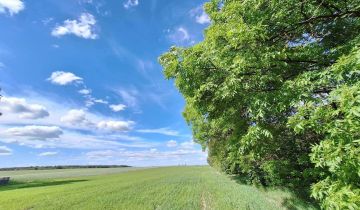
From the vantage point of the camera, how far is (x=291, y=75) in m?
8.43

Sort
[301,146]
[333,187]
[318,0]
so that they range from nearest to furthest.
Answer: [333,187], [318,0], [301,146]

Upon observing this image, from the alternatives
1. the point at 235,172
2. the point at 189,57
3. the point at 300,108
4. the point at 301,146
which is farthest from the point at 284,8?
the point at 235,172

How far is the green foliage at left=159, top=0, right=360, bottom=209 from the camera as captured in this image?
518 cm

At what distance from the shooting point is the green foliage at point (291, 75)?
5180mm

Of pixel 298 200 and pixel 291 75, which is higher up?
pixel 291 75

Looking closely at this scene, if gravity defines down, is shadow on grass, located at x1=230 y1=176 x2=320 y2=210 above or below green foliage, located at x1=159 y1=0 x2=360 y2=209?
below

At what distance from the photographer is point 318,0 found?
704 cm

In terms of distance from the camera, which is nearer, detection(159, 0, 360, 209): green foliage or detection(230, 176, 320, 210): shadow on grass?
detection(159, 0, 360, 209): green foliage

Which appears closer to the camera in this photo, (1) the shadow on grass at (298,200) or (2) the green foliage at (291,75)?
(2) the green foliage at (291,75)

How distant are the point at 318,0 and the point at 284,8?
2.86 feet

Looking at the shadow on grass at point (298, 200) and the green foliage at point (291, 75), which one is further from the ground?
the green foliage at point (291, 75)

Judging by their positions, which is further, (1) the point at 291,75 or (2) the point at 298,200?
(2) the point at 298,200

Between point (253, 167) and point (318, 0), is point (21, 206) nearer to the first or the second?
point (253, 167)

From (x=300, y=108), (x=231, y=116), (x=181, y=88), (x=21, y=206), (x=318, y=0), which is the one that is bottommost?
(x=21, y=206)
